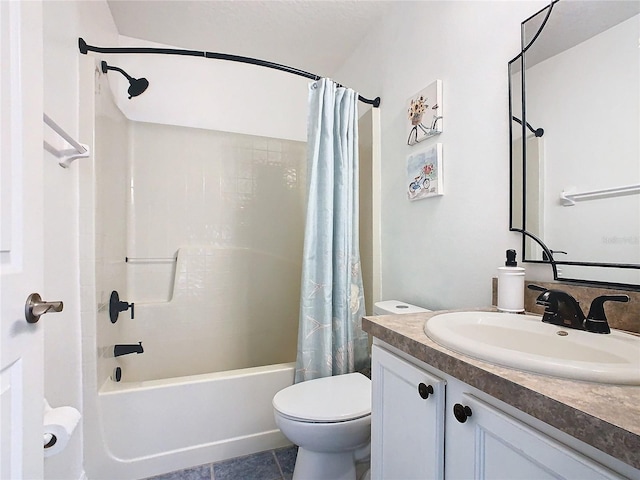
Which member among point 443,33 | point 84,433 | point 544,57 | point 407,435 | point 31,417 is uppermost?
point 443,33

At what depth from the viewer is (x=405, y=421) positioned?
2.63ft

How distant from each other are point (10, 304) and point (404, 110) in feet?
5.54

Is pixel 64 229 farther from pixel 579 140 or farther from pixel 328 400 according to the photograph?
pixel 579 140

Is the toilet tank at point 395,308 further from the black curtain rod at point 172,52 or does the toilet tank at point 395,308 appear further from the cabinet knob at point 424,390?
the black curtain rod at point 172,52

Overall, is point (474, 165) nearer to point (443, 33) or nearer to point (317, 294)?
point (443, 33)

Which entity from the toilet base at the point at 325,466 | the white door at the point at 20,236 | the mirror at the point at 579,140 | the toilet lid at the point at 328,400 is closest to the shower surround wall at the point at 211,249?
the toilet lid at the point at 328,400

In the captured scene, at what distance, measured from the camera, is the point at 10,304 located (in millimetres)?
566

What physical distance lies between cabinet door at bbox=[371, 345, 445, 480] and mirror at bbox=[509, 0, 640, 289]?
23.3 inches

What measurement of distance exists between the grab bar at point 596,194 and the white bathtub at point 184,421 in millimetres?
1411

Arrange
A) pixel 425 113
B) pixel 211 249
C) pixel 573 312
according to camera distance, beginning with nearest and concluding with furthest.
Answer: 1. pixel 573 312
2. pixel 425 113
3. pixel 211 249

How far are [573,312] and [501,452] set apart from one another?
44cm

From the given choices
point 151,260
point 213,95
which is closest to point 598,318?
point 151,260

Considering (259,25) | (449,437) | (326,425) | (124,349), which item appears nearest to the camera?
(449,437)

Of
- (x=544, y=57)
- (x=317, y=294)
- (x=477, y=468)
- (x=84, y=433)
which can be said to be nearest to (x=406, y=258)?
(x=317, y=294)
